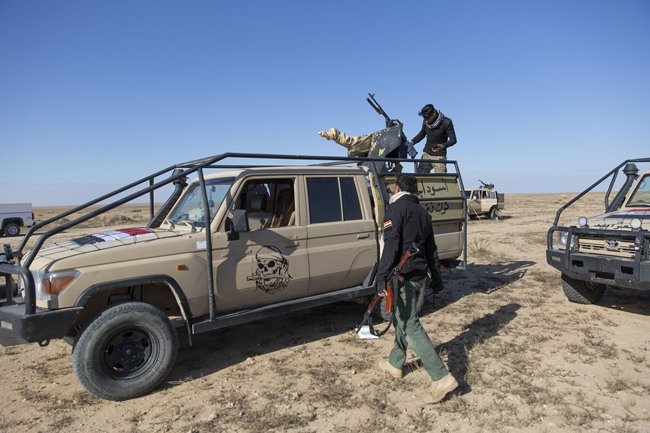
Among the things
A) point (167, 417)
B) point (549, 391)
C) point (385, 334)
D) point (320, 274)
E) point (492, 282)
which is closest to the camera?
point (167, 417)

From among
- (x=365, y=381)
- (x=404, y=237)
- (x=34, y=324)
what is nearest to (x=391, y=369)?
(x=365, y=381)

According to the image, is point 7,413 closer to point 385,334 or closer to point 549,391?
point 385,334

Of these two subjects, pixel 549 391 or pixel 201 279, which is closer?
pixel 549 391

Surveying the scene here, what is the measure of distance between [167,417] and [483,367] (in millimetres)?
2977

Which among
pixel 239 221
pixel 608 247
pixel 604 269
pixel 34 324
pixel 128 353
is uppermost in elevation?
pixel 239 221

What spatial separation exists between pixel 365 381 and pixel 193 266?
1968mm

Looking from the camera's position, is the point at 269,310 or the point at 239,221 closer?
the point at 239,221

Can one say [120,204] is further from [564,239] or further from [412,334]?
[564,239]

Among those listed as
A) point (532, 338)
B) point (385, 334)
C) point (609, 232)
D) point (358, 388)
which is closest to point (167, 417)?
point (358, 388)

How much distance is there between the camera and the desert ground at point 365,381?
10.9ft

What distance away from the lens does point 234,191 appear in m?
4.43

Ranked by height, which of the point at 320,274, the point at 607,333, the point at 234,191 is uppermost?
the point at 234,191

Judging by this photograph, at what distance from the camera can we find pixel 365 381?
13.1 ft

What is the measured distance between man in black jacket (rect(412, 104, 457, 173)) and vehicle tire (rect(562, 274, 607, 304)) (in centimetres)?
252
